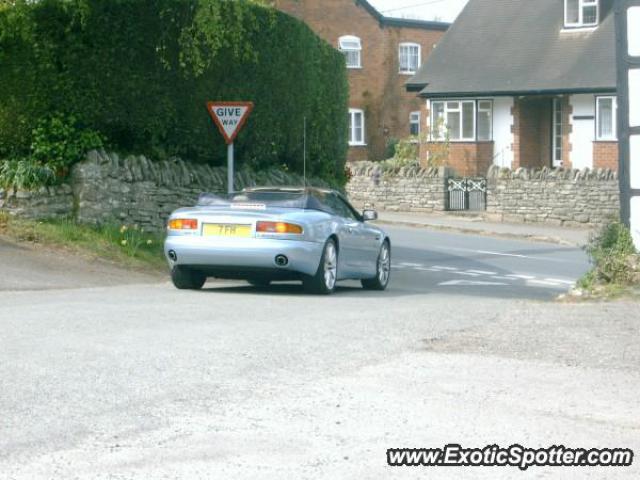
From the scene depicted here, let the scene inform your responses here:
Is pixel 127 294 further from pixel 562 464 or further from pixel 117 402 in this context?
pixel 562 464

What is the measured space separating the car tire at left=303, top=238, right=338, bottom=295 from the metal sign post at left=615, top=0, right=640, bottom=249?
11.9 ft

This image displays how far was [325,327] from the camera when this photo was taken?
1170 centimetres

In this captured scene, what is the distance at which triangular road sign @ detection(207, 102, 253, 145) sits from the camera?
2095 centimetres

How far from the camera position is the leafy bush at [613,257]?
48.6ft

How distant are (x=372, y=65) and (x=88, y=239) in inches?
1628

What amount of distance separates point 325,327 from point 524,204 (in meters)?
29.1

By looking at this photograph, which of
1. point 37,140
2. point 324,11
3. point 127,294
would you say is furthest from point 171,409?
point 324,11

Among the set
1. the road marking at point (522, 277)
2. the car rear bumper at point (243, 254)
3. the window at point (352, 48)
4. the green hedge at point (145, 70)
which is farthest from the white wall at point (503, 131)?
the car rear bumper at point (243, 254)

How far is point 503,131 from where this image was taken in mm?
49094

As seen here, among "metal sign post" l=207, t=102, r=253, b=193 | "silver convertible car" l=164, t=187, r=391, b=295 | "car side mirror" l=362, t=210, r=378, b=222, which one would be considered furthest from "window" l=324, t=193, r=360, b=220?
"metal sign post" l=207, t=102, r=253, b=193

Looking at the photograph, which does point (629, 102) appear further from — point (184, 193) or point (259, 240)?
point (184, 193)

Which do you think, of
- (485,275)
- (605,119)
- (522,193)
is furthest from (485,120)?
(485,275)

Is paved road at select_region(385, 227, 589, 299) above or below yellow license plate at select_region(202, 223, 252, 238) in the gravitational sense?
below

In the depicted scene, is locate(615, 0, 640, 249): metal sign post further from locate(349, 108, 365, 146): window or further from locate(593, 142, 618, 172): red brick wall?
locate(349, 108, 365, 146): window
